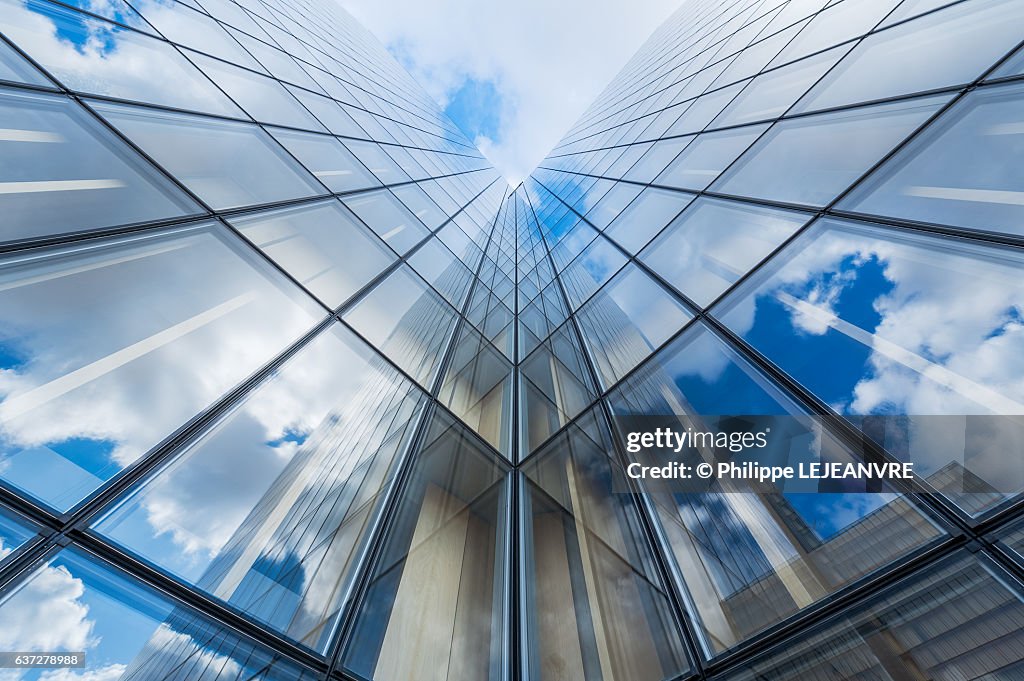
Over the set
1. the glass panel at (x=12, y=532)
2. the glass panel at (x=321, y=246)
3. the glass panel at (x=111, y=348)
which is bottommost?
the glass panel at (x=12, y=532)

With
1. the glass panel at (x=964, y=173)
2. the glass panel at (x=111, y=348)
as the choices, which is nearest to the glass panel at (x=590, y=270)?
the glass panel at (x=964, y=173)

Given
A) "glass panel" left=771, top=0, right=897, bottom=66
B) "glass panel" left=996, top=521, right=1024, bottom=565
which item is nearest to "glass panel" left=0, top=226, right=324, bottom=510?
"glass panel" left=996, top=521, right=1024, bottom=565

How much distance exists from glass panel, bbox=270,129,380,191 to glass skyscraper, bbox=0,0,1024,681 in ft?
0.35

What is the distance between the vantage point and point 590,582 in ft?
17.3

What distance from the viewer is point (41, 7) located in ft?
19.7

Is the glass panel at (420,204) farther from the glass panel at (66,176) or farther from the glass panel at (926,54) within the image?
the glass panel at (926,54)

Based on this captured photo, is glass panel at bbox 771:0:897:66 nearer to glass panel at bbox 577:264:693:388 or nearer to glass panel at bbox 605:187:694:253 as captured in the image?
glass panel at bbox 605:187:694:253

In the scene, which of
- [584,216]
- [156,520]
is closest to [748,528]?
[156,520]

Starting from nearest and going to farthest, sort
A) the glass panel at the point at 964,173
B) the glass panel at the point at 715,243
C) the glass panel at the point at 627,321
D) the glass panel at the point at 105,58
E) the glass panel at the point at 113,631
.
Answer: the glass panel at the point at 113,631
the glass panel at the point at 964,173
the glass panel at the point at 105,58
the glass panel at the point at 715,243
the glass panel at the point at 627,321

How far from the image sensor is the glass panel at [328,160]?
8.50 metres

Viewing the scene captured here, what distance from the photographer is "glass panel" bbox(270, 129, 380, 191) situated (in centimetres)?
850

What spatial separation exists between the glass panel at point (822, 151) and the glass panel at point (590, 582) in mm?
4212

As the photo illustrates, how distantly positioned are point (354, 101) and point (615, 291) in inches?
437

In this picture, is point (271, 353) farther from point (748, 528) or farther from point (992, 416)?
point (992, 416)
